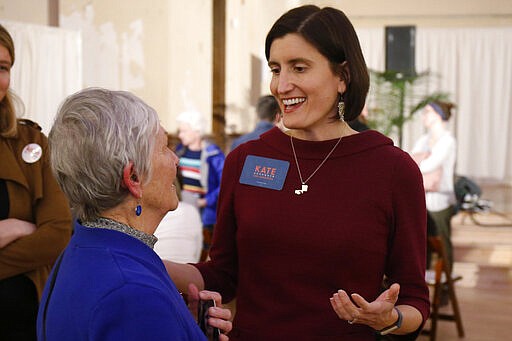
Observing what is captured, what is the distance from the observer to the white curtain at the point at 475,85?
13023 millimetres

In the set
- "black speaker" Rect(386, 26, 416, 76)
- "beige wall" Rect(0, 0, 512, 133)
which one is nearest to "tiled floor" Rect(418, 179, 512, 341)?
"black speaker" Rect(386, 26, 416, 76)

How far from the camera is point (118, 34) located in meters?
6.12

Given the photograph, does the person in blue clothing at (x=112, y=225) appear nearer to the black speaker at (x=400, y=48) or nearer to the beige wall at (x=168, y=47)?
the beige wall at (x=168, y=47)

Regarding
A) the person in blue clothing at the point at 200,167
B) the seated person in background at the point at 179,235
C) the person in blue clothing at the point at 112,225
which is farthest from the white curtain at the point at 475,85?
the person in blue clothing at the point at 112,225

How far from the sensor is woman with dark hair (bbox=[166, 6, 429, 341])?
149cm

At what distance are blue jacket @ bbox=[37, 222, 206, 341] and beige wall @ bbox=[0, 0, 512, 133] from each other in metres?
4.29

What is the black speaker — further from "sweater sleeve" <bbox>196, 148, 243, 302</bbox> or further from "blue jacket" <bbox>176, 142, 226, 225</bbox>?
"sweater sleeve" <bbox>196, 148, 243, 302</bbox>

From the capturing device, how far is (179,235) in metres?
2.88

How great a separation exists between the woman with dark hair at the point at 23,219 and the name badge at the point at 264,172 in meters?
0.79

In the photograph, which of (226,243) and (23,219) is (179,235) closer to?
(23,219)

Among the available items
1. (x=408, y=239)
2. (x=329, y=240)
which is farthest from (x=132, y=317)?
(x=408, y=239)

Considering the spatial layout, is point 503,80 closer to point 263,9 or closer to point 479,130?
point 479,130

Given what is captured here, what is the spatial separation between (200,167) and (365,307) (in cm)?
433

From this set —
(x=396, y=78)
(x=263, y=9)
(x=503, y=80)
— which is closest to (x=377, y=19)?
(x=503, y=80)
